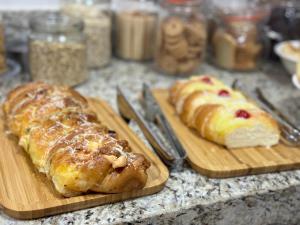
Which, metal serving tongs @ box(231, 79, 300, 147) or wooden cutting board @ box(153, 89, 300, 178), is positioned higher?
metal serving tongs @ box(231, 79, 300, 147)

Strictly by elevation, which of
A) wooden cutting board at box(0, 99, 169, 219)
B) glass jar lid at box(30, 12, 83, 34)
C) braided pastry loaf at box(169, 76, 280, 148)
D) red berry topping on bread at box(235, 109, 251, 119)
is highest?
glass jar lid at box(30, 12, 83, 34)

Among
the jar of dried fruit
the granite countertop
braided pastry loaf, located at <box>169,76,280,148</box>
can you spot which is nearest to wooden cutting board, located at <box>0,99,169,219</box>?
the granite countertop

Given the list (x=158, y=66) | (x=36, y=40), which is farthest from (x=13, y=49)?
(x=158, y=66)

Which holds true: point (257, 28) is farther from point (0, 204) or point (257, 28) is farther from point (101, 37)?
point (0, 204)

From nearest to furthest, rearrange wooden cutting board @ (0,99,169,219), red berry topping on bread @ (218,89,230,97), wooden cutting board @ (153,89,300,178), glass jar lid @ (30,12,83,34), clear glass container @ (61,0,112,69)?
wooden cutting board @ (0,99,169,219), wooden cutting board @ (153,89,300,178), red berry topping on bread @ (218,89,230,97), glass jar lid @ (30,12,83,34), clear glass container @ (61,0,112,69)

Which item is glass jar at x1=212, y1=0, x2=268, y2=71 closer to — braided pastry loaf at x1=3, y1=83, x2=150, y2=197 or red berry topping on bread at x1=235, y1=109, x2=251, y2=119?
red berry topping on bread at x1=235, y1=109, x2=251, y2=119

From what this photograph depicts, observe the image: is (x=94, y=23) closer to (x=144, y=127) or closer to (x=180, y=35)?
(x=180, y=35)

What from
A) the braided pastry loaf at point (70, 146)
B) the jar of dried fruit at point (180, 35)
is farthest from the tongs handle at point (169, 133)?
the jar of dried fruit at point (180, 35)
